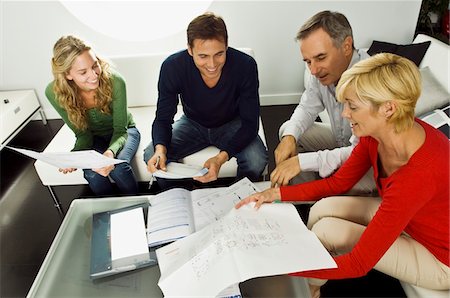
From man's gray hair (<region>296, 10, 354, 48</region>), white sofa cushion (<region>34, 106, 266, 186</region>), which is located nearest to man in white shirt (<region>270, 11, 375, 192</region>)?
man's gray hair (<region>296, 10, 354, 48</region>)

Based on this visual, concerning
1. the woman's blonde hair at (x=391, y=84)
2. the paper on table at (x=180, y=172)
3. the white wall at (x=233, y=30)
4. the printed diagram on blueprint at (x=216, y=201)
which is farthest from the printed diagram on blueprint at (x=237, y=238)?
the white wall at (x=233, y=30)

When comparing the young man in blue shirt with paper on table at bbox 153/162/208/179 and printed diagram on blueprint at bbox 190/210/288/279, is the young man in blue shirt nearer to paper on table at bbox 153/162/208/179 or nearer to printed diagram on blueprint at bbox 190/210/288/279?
paper on table at bbox 153/162/208/179

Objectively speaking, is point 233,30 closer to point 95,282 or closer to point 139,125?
point 139,125

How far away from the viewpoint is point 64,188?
2.01 meters

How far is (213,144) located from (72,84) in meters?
0.74

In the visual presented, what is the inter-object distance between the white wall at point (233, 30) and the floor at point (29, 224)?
0.48 meters

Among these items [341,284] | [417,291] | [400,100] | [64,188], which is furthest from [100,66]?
[417,291]

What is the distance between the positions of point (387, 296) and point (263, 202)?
2.32 feet

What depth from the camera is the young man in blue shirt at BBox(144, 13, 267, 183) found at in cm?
156

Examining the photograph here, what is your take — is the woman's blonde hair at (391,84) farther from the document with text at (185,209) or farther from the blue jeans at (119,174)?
the blue jeans at (119,174)

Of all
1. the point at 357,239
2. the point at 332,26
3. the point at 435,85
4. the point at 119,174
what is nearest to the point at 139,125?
the point at 119,174

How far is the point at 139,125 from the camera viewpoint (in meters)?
2.01

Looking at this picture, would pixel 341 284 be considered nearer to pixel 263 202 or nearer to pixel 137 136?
pixel 263 202

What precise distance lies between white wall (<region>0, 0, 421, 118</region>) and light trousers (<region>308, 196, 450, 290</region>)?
1568mm
